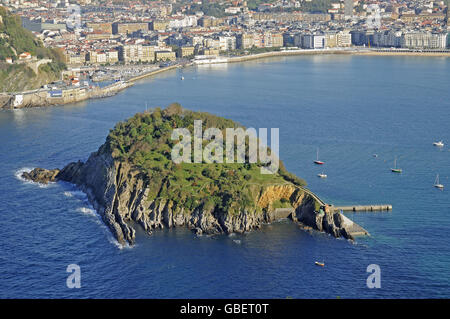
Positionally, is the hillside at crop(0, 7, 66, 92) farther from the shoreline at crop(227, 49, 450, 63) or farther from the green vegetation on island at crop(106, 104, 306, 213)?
the green vegetation on island at crop(106, 104, 306, 213)

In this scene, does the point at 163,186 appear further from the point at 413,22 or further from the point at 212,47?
the point at 413,22

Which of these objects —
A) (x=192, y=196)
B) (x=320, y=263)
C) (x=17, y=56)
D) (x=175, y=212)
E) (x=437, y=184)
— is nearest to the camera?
(x=320, y=263)

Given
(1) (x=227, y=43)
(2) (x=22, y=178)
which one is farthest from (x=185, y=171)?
(1) (x=227, y=43)

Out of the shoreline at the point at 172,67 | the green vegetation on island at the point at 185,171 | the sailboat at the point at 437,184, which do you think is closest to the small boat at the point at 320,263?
the green vegetation on island at the point at 185,171

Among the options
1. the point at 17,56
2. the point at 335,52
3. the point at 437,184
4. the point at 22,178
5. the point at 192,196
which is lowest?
the point at 335,52

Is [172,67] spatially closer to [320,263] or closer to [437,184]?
[437,184]

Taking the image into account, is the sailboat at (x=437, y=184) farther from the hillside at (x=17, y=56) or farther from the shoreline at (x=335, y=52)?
the shoreline at (x=335, y=52)
